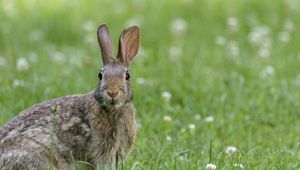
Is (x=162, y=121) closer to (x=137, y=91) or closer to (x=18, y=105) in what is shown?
(x=137, y=91)

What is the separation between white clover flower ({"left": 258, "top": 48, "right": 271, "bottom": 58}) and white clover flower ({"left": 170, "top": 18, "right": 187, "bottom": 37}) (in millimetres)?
1208

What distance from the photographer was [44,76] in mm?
9805

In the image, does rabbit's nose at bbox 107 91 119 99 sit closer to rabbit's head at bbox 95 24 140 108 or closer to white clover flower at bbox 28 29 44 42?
rabbit's head at bbox 95 24 140 108

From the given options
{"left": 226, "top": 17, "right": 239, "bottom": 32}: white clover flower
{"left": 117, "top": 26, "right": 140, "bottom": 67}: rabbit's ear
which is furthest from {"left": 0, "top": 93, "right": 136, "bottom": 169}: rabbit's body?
{"left": 226, "top": 17, "right": 239, "bottom": 32}: white clover flower

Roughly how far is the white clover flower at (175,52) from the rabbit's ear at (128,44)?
2971mm

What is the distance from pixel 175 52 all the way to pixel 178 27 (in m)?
1.33

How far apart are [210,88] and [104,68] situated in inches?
118

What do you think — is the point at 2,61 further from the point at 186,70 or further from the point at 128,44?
the point at 128,44

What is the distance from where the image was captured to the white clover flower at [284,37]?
11385 mm

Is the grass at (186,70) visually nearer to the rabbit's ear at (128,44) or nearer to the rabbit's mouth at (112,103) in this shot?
the rabbit's mouth at (112,103)

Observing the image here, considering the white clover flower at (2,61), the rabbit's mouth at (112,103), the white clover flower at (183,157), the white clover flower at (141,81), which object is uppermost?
the white clover flower at (2,61)

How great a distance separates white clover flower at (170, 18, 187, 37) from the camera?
11.7 meters

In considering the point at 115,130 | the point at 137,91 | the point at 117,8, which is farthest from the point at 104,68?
the point at 117,8

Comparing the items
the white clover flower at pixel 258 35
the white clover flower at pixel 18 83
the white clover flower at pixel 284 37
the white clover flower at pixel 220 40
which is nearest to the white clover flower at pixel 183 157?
the white clover flower at pixel 18 83
